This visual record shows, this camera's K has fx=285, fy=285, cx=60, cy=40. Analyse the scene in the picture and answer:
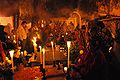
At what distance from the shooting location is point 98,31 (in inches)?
242

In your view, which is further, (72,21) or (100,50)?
(72,21)

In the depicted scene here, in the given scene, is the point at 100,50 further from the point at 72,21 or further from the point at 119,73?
the point at 72,21

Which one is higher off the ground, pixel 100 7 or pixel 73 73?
pixel 100 7

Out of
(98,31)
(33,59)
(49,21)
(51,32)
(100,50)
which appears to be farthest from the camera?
(49,21)

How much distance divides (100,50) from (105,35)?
2.12 ft

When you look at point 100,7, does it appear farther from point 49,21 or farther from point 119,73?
point 119,73

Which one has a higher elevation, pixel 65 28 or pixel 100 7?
pixel 100 7

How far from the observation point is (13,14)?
68.7 feet

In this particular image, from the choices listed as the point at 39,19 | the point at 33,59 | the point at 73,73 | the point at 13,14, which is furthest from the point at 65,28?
the point at 73,73

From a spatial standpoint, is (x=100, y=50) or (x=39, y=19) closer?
(x=100, y=50)

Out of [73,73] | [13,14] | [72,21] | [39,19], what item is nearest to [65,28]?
[72,21]

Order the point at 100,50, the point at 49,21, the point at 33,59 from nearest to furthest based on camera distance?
the point at 100,50 → the point at 33,59 → the point at 49,21

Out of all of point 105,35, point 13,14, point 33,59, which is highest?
point 13,14

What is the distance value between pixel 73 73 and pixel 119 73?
43.7 inches
